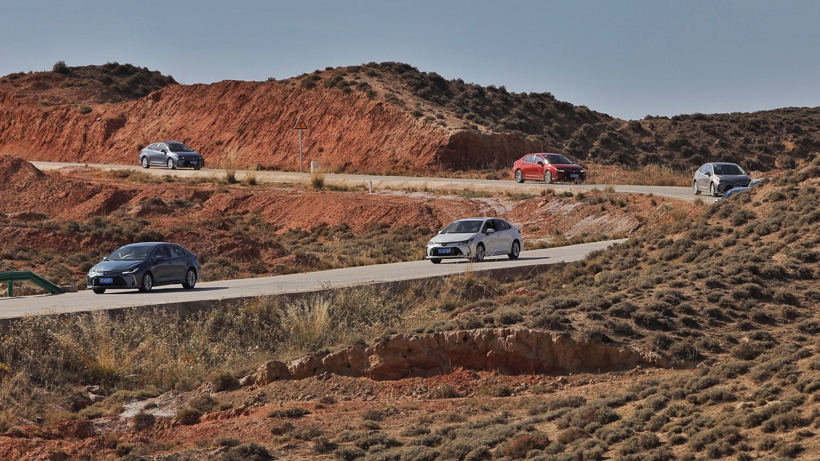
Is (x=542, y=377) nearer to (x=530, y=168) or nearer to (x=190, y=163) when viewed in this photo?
(x=530, y=168)

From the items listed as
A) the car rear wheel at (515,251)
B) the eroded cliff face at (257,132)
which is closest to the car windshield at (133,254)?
the car rear wheel at (515,251)

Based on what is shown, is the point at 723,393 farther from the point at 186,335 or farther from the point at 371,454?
the point at 186,335

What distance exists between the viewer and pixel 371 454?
45.6 feet

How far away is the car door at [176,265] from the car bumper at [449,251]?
7.21 m

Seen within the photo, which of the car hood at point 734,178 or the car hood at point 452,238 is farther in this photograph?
the car hood at point 734,178

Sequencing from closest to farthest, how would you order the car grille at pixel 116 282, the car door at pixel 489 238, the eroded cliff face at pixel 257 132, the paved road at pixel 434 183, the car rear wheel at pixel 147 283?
the car grille at pixel 116 282
the car rear wheel at pixel 147 283
the car door at pixel 489 238
the paved road at pixel 434 183
the eroded cliff face at pixel 257 132

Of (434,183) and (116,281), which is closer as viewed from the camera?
(116,281)

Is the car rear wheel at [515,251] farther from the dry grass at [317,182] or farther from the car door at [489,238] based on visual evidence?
the dry grass at [317,182]

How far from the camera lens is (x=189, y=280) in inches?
1037

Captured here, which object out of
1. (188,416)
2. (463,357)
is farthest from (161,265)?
(463,357)

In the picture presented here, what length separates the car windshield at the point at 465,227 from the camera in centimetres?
3041

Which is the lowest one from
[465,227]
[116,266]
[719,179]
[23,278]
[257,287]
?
[257,287]

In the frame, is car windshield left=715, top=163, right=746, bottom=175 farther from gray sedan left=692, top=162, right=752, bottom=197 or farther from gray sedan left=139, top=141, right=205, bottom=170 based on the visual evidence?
gray sedan left=139, top=141, right=205, bottom=170

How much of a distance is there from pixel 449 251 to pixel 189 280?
24.3ft
